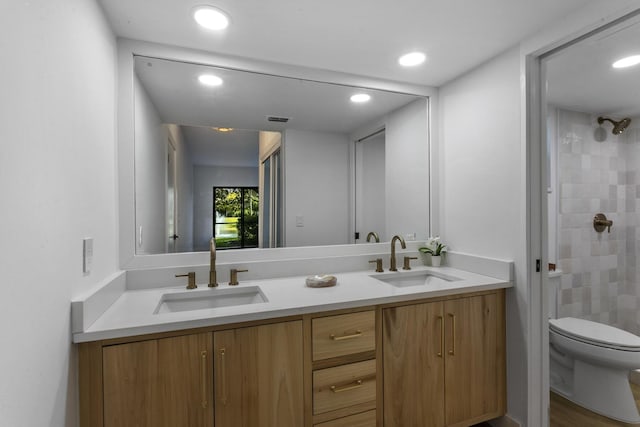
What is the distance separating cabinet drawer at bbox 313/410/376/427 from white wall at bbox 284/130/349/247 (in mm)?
955

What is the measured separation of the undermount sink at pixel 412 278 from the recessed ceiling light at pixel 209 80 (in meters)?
1.47

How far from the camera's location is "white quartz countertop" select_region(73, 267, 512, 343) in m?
1.14

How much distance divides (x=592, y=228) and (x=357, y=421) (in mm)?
2399

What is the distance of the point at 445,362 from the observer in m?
1.62

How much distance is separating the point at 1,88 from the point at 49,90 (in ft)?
0.79

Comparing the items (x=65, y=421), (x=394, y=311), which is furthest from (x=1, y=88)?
(x=394, y=311)

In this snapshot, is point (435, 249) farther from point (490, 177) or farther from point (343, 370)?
point (343, 370)

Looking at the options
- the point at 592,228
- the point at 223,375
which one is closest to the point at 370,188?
the point at 223,375

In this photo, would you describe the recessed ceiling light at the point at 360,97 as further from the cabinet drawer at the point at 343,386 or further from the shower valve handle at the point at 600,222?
the shower valve handle at the point at 600,222

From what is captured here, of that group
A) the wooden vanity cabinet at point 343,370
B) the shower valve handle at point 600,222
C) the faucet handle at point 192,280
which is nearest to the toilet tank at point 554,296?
the shower valve handle at point 600,222

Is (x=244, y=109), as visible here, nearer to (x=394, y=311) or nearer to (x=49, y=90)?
(x=49, y=90)

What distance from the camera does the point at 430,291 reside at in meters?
1.57

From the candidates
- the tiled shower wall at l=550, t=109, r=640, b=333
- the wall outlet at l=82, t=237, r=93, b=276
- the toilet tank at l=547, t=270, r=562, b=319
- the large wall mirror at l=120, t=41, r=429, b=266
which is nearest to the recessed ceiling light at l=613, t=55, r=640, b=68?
the tiled shower wall at l=550, t=109, r=640, b=333

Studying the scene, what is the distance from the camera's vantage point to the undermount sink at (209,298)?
60.6 inches
